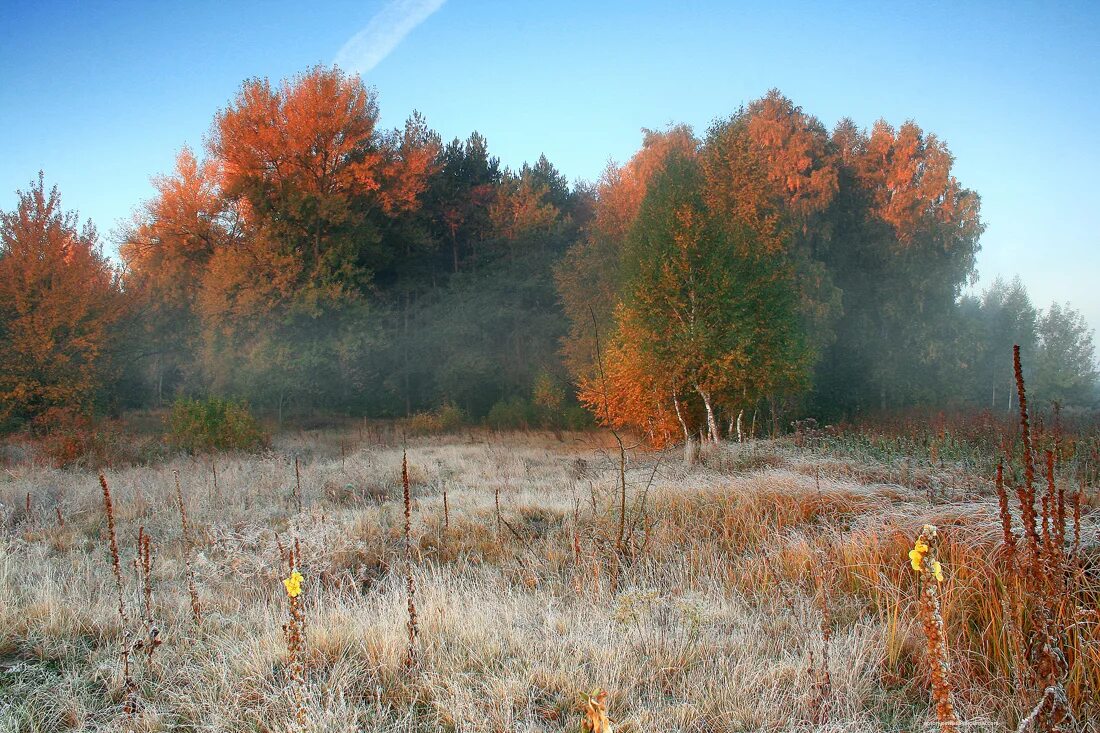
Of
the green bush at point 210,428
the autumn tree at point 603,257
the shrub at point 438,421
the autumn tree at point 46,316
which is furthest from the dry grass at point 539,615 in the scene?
the shrub at point 438,421

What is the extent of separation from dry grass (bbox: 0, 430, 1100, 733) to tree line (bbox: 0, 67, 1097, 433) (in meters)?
9.43

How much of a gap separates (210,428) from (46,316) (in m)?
5.92

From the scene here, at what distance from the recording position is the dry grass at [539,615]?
2.93 metres

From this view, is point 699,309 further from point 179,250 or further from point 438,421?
point 179,250

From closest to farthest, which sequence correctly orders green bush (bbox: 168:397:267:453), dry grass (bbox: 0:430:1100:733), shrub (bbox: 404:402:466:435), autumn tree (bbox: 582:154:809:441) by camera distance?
dry grass (bbox: 0:430:1100:733) → autumn tree (bbox: 582:154:809:441) → green bush (bbox: 168:397:267:453) → shrub (bbox: 404:402:466:435)

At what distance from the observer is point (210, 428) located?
639 inches

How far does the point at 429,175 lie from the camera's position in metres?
29.7

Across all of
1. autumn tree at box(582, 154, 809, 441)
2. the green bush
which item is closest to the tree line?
autumn tree at box(582, 154, 809, 441)

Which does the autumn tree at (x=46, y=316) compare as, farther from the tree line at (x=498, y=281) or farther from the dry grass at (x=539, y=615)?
the dry grass at (x=539, y=615)

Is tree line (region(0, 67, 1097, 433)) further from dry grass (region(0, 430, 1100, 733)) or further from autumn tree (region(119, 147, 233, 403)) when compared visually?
dry grass (region(0, 430, 1100, 733))

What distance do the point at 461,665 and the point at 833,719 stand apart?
1.74 m

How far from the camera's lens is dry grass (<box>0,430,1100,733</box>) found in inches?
115

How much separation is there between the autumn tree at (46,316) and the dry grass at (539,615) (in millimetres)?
12241

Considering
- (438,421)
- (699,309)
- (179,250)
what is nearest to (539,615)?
(699,309)
